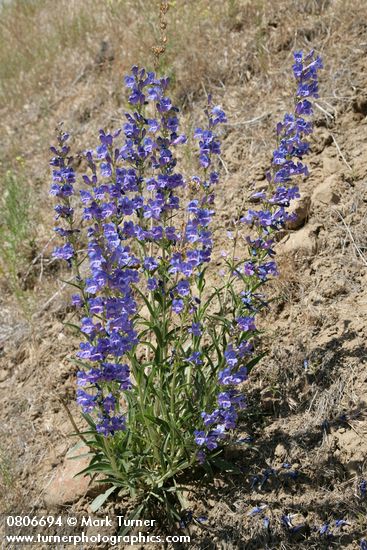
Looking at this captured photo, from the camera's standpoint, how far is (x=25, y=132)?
7.20 m

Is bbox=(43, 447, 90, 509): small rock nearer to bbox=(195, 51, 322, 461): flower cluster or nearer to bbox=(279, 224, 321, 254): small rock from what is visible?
bbox=(195, 51, 322, 461): flower cluster

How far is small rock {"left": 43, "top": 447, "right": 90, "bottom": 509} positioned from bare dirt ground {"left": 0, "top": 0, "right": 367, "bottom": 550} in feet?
0.04

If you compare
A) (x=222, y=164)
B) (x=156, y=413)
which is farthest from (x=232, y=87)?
(x=156, y=413)

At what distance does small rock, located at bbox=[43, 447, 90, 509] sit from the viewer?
11.4 ft

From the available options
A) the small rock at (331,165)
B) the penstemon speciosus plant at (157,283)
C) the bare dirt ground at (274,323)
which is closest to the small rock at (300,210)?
the bare dirt ground at (274,323)

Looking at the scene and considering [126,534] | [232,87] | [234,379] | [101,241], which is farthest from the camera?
[232,87]

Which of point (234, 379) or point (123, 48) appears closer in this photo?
point (234, 379)

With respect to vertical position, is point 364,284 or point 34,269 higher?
point 34,269

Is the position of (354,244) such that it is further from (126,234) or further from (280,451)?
(126,234)

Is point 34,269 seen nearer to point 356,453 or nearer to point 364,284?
point 364,284

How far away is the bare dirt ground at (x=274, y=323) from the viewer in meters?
3.06

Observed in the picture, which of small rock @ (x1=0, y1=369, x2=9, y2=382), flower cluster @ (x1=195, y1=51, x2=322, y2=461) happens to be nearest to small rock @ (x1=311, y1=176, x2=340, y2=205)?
flower cluster @ (x1=195, y1=51, x2=322, y2=461)

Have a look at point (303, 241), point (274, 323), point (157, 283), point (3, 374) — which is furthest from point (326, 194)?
point (3, 374)

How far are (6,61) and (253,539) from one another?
7.53 meters
